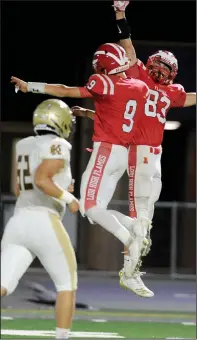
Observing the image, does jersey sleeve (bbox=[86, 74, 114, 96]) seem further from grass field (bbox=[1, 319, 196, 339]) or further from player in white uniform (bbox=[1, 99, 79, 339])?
grass field (bbox=[1, 319, 196, 339])

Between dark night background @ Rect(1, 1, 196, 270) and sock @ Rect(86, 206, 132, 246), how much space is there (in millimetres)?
6448

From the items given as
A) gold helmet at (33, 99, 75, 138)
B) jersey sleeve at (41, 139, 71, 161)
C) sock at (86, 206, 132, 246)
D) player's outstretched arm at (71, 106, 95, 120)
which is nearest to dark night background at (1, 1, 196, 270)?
player's outstretched arm at (71, 106, 95, 120)

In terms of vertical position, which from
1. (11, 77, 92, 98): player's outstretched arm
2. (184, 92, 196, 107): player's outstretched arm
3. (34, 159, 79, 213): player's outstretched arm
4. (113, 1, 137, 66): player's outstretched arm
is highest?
(113, 1, 137, 66): player's outstretched arm

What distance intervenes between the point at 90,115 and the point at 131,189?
615 mm

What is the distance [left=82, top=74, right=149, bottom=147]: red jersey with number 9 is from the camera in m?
7.93

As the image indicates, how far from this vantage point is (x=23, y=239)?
7086 millimetres

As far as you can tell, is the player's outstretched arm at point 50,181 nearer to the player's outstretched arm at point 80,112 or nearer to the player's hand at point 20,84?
the player's hand at point 20,84

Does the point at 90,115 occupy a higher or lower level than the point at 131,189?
higher

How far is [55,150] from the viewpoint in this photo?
700 centimetres

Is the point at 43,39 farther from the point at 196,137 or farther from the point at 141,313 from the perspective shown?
the point at 141,313

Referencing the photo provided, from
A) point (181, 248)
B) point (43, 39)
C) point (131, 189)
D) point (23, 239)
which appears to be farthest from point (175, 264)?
point (23, 239)

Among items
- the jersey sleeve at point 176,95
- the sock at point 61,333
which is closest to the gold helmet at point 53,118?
the sock at point 61,333

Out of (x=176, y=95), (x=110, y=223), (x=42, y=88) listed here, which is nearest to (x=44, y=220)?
(x=110, y=223)

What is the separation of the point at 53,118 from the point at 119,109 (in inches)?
37.7
